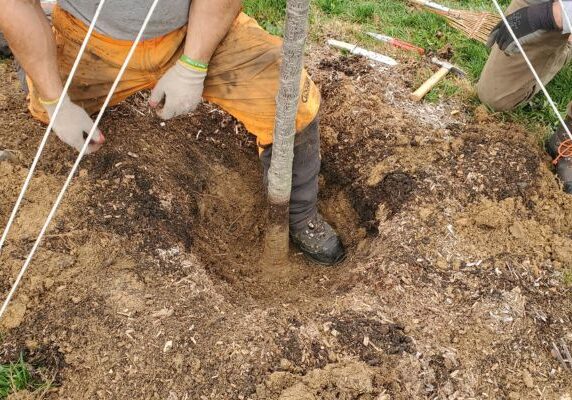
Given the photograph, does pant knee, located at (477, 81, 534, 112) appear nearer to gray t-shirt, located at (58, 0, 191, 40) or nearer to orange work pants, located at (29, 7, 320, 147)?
orange work pants, located at (29, 7, 320, 147)

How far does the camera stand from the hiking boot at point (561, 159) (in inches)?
123

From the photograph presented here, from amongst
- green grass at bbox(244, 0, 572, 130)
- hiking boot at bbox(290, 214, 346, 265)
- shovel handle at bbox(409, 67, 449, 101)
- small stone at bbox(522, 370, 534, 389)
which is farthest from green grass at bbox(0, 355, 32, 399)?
green grass at bbox(244, 0, 572, 130)

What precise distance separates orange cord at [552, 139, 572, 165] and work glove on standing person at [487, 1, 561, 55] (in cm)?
58

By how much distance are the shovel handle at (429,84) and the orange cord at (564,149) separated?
89cm

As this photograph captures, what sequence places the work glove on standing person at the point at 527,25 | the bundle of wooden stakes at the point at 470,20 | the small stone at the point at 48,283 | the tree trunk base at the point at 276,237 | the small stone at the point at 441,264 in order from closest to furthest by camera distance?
the small stone at the point at 48,283, the small stone at the point at 441,264, the tree trunk base at the point at 276,237, the work glove on standing person at the point at 527,25, the bundle of wooden stakes at the point at 470,20

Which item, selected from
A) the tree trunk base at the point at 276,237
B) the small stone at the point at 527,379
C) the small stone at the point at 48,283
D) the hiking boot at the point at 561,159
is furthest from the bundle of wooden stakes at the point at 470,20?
the small stone at the point at 48,283

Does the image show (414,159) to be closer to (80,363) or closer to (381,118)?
(381,118)

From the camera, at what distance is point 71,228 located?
8.45ft

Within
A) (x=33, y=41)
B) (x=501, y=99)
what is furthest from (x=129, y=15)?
(x=501, y=99)

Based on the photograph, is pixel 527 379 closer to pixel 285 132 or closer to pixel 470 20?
pixel 285 132

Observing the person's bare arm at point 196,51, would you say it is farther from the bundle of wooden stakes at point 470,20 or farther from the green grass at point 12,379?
the bundle of wooden stakes at point 470,20

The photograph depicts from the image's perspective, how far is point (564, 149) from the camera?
10.5ft

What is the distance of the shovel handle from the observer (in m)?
3.66

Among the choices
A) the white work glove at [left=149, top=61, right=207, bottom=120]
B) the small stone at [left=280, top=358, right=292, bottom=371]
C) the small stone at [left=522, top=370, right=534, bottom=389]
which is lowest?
the small stone at [left=522, top=370, right=534, bottom=389]
